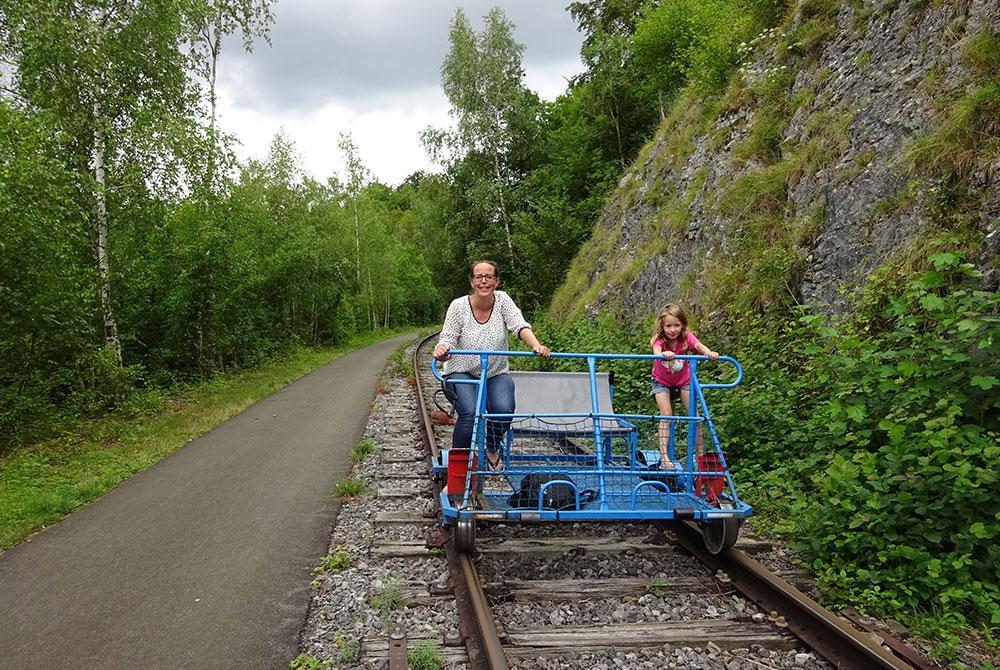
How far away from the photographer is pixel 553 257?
22922mm

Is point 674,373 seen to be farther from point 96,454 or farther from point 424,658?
point 96,454

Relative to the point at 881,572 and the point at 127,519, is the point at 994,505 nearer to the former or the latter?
the point at 881,572

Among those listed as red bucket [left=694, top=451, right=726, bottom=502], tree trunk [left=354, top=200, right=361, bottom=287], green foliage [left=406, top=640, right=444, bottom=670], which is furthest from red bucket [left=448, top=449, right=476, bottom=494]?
tree trunk [left=354, top=200, right=361, bottom=287]

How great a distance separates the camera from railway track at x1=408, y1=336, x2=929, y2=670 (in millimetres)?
3236

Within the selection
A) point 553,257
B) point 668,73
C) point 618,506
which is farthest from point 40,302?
point 668,73

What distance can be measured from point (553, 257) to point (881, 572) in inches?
770

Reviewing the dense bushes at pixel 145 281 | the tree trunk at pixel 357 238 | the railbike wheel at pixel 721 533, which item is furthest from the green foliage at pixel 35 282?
the tree trunk at pixel 357 238

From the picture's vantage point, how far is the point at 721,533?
4.23 m

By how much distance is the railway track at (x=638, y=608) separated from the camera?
10.6 feet

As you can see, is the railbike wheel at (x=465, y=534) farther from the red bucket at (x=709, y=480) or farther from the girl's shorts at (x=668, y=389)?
the girl's shorts at (x=668, y=389)

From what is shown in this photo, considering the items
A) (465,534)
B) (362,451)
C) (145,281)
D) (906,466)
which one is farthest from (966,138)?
(145,281)

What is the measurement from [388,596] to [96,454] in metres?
7.72

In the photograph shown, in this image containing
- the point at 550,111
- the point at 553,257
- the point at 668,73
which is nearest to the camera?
the point at 668,73

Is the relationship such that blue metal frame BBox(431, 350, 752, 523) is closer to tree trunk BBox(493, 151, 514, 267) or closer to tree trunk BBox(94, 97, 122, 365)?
tree trunk BBox(94, 97, 122, 365)
